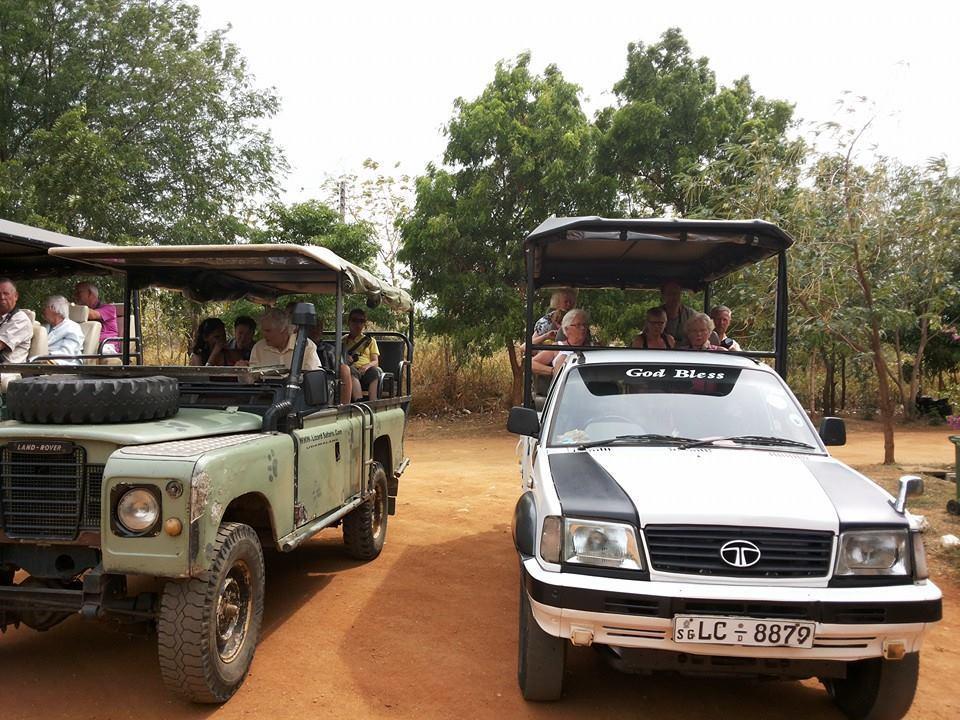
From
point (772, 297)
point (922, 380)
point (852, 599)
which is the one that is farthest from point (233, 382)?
point (922, 380)

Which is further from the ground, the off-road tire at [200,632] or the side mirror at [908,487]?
the side mirror at [908,487]

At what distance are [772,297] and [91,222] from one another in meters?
12.9

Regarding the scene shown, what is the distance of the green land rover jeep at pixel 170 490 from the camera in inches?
135

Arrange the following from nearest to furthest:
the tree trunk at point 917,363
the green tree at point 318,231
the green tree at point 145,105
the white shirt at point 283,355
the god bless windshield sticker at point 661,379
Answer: the god bless windshield sticker at point 661,379
the white shirt at point 283,355
the green tree at point 318,231
the green tree at point 145,105
the tree trunk at point 917,363

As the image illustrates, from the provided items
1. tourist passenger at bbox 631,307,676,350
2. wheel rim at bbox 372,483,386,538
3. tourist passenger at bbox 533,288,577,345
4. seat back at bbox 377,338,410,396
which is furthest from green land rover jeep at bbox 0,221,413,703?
seat back at bbox 377,338,410,396

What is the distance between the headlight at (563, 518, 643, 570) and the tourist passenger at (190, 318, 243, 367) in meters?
4.15

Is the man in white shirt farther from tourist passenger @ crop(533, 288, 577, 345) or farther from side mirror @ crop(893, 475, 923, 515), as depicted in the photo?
side mirror @ crop(893, 475, 923, 515)

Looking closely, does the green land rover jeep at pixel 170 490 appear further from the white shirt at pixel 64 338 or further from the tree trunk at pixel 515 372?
the tree trunk at pixel 515 372

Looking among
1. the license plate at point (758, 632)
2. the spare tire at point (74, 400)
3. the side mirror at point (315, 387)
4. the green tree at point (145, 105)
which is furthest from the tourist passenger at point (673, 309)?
the green tree at point (145, 105)

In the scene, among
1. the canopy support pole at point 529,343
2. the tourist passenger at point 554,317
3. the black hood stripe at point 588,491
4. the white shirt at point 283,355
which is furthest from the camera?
the tourist passenger at point 554,317

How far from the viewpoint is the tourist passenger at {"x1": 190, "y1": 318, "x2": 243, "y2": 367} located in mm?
6688

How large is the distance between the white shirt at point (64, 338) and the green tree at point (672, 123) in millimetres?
11906

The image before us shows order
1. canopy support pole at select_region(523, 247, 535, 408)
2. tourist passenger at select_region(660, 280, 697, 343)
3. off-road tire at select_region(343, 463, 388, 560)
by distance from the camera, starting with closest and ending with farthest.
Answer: canopy support pole at select_region(523, 247, 535, 408), off-road tire at select_region(343, 463, 388, 560), tourist passenger at select_region(660, 280, 697, 343)

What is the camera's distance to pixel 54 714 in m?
3.66
